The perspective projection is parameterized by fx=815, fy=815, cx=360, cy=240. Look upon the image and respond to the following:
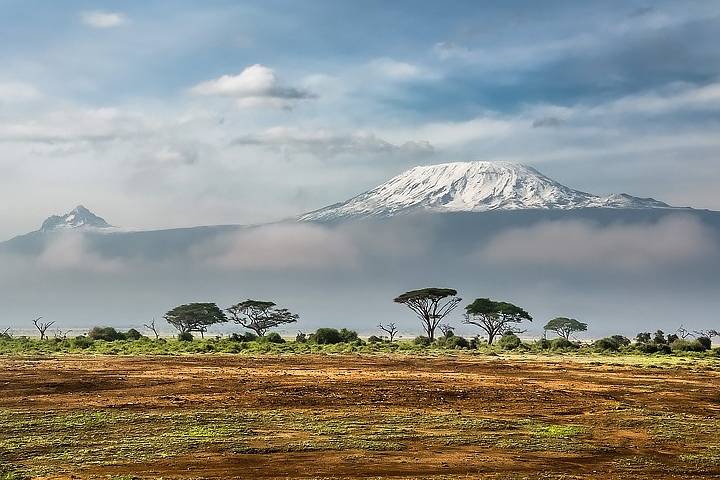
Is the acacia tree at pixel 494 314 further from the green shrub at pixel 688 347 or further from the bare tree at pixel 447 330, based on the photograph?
the green shrub at pixel 688 347

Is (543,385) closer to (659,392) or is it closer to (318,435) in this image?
(659,392)

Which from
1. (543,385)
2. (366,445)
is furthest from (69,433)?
(543,385)

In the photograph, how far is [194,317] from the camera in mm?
123625

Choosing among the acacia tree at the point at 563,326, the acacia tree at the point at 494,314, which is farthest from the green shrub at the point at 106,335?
the acacia tree at the point at 563,326

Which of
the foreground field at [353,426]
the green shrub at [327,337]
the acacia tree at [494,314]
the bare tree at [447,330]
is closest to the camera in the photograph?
the foreground field at [353,426]

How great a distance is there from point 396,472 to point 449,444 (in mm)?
3546

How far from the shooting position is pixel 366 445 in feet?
67.3

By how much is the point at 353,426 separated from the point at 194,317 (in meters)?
103

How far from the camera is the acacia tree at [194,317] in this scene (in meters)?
123

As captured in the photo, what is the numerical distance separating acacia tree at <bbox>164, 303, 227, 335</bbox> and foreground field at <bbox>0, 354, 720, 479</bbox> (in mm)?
83041

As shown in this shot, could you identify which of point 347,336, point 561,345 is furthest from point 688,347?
point 347,336

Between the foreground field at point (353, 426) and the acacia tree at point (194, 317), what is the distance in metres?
83.0

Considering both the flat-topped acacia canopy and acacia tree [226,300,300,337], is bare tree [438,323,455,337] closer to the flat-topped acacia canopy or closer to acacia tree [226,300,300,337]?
the flat-topped acacia canopy

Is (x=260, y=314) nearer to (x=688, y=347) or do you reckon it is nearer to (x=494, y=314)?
(x=494, y=314)
